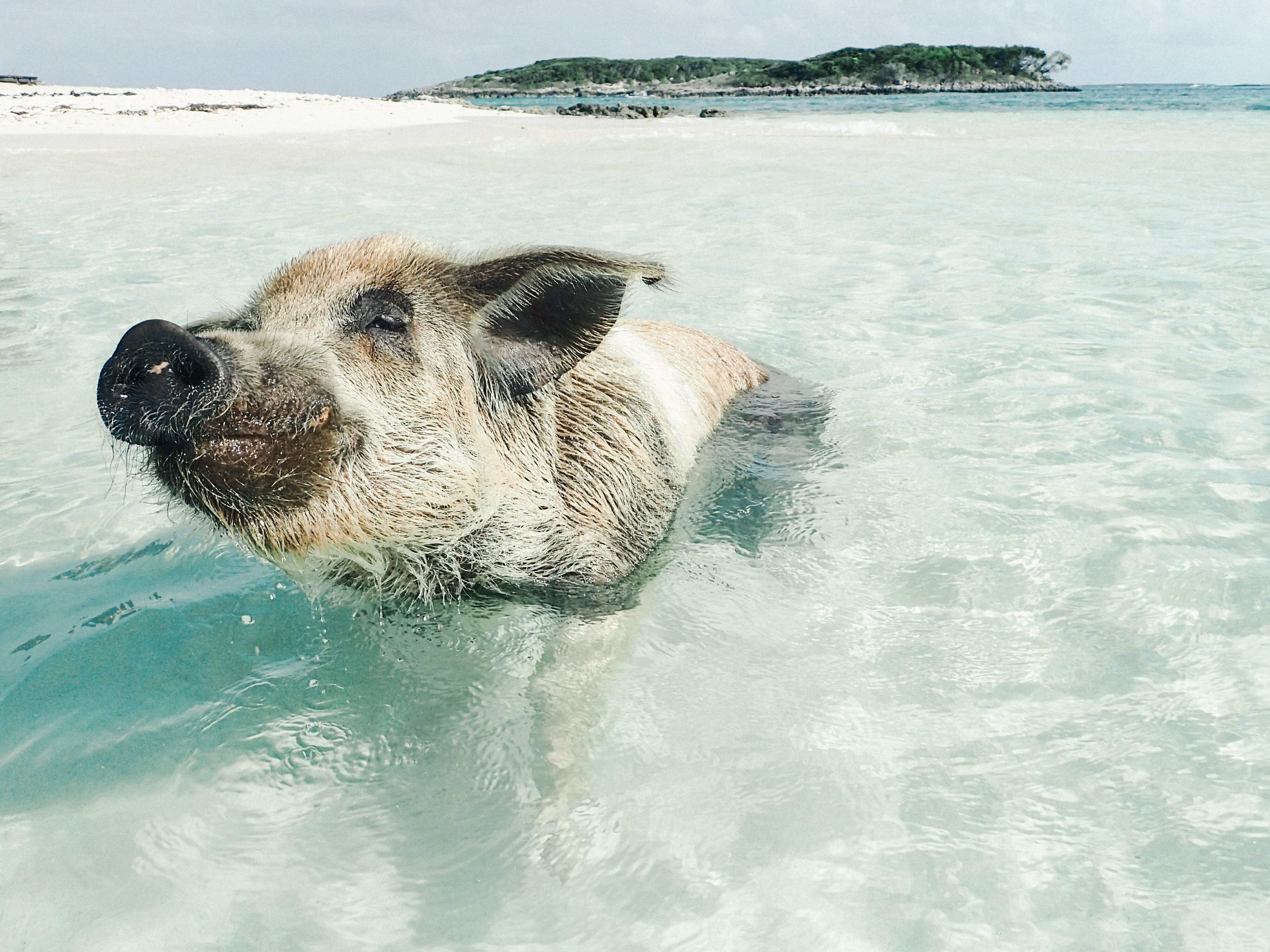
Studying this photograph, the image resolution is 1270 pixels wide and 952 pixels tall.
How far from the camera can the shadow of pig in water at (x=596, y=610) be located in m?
2.78

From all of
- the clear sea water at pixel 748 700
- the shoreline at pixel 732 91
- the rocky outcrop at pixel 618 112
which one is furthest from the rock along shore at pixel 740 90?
the clear sea water at pixel 748 700

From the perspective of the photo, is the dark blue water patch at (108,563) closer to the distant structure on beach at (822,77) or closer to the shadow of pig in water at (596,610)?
the shadow of pig in water at (596,610)

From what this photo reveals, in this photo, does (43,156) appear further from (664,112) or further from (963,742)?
(664,112)

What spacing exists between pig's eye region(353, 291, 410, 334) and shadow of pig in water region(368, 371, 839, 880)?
2.99 ft

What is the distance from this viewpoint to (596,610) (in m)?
3.26

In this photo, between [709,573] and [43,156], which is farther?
[43,156]

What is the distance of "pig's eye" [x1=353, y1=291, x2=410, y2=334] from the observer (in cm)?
293

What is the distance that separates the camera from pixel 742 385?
215 inches

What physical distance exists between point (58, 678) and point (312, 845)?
4.12ft

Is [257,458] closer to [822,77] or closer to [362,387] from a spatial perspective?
[362,387]

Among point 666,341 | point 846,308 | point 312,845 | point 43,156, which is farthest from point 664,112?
point 312,845

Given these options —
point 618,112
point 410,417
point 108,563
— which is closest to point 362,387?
point 410,417

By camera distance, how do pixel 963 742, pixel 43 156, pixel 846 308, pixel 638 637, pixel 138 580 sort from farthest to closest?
pixel 43 156
pixel 846 308
pixel 138 580
pixel 638 637
pixel 963 742

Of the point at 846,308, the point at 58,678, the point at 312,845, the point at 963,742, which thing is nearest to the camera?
the point at 312,845
